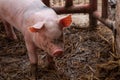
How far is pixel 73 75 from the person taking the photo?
8.87 ft

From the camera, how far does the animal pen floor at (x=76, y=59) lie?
8.58ft

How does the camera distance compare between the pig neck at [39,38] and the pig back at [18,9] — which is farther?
the pig back at [18,9]

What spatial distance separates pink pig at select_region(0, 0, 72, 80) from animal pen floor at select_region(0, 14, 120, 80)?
7.5 inches

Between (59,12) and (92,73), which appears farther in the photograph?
(59,12)

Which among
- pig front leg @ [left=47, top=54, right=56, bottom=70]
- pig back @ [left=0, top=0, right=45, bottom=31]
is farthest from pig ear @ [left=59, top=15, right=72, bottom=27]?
pig front leg @ [left=47, top=54, right=56, bottom=70]

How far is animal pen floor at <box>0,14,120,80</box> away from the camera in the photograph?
103 inches

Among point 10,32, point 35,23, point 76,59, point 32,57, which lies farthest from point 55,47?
point 10,32

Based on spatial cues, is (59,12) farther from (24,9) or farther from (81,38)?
(24,9)

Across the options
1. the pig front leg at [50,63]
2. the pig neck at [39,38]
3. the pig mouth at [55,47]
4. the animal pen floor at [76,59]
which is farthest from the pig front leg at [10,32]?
the pig mouth at [55,47]

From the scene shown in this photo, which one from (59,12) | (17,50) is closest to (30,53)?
(17,50)

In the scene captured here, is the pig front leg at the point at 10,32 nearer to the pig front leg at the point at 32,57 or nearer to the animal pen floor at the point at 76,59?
the animal pen floor at the point at 76,59

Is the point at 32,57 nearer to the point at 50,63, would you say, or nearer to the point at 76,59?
the point at 50,63

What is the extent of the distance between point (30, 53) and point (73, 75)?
445 mm

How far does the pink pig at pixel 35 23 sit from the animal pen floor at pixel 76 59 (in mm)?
189
